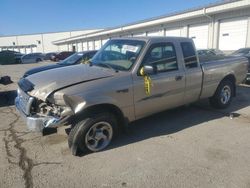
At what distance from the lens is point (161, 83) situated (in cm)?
470

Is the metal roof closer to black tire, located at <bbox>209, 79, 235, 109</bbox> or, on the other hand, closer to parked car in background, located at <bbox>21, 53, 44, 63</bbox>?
black tire, located at <bbox>209, 79, 235, 109</bbox>

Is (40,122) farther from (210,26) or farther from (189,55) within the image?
(210,26)

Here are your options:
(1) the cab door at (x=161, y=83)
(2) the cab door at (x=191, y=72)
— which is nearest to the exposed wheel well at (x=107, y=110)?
(1) the cab door at (x=161, y=83)

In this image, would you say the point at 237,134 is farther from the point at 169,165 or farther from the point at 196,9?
the point at 196,9

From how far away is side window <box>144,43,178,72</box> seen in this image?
4593mm

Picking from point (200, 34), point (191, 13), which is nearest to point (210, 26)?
point (200, 34)

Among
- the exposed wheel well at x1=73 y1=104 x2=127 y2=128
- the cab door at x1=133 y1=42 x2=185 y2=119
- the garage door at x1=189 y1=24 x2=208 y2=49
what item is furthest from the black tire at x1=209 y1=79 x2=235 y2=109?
the garage door at x1=189 y1=24 x2=208 y2=49

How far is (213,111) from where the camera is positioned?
255 inches

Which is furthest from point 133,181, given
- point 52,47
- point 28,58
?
point 52,47

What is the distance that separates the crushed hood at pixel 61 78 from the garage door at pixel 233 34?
1655 cm

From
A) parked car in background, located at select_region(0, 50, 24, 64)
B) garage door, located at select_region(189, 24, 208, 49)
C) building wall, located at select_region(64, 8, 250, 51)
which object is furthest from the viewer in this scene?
parked car in background, located at select_region(0, 50, 24, 64)

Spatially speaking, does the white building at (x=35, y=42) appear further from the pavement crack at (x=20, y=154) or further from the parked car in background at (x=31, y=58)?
the pavement crack at (x=20, y=154)

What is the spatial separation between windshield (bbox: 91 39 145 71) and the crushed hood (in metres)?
0.25

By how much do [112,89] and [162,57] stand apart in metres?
1.41
